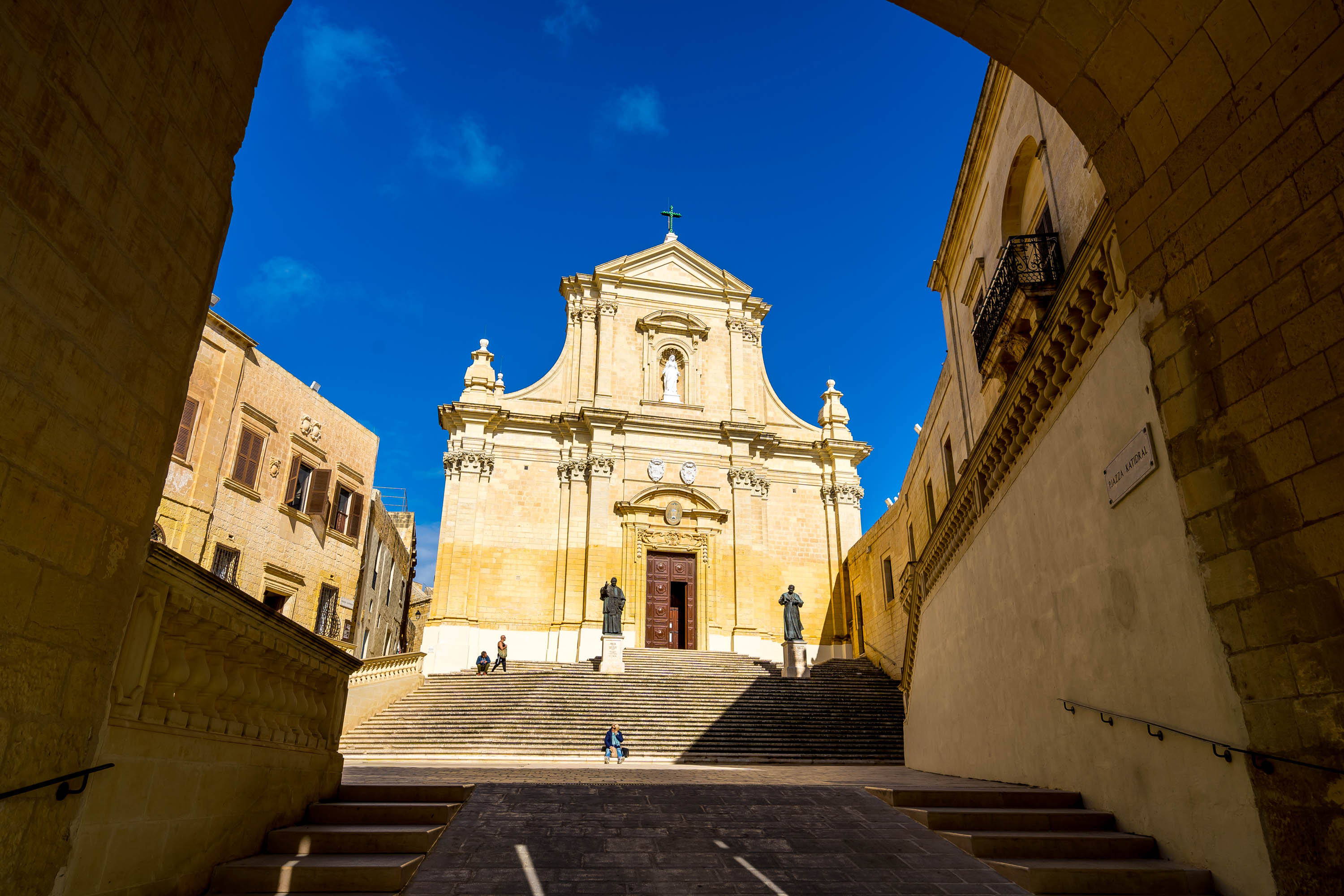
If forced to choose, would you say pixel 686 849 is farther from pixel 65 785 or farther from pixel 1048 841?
pixel 65 785

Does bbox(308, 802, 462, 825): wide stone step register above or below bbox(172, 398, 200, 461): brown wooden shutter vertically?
below

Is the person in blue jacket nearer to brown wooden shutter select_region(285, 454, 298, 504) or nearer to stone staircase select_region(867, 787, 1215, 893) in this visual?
stone staircase select_region(867, 787, 1215, 893)

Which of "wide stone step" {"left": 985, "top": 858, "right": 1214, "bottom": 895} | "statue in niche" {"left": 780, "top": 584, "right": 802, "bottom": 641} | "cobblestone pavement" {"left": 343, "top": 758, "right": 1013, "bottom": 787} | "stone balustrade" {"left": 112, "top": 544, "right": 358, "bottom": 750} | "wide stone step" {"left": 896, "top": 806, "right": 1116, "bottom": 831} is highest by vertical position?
"statue in niche" {"left": 780, "top": 584, "right": 802, "bottom": 641}

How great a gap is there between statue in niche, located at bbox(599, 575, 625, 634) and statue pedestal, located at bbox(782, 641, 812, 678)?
5040 mm

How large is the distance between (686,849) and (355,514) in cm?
2130

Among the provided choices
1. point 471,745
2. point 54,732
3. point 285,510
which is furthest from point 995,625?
point 285,510

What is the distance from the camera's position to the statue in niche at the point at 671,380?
31266mm

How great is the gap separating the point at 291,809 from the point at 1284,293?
708 cm

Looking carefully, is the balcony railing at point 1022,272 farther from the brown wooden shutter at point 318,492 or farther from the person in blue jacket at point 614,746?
the brown wooden shutter at point 318,492

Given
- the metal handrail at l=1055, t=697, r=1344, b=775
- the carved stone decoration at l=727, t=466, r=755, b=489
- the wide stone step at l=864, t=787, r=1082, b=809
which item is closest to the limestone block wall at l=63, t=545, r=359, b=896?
the wide stone step at l=864, t=787, r=1082, b=809

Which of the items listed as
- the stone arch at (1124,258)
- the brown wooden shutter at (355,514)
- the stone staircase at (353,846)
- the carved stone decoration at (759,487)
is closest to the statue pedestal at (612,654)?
the brown wooden shutter at (355,514)

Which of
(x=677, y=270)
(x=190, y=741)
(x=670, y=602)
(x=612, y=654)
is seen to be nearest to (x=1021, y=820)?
(x=190, y=741)

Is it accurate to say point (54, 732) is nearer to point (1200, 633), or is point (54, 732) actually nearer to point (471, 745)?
point (1200, 633)

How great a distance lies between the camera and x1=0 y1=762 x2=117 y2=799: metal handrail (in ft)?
9.90
